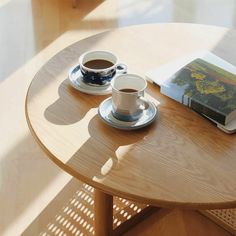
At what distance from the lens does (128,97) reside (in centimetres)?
109

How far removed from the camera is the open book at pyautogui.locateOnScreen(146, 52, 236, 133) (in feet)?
3.64

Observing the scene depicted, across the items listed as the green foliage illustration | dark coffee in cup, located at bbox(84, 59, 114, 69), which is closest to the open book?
the green foliage illustration

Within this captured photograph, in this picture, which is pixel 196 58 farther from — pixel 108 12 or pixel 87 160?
pixel 108 12

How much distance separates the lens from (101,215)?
1333mm

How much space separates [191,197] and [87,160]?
0.23 m

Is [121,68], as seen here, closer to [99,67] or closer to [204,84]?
[99,67]

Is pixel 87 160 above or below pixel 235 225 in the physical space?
above

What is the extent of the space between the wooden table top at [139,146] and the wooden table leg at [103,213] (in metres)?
0.23

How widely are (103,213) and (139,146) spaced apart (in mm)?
331

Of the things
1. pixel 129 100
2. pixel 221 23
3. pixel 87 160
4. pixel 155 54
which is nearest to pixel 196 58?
pixel 155 54

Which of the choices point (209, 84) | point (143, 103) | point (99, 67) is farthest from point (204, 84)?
point (99, 67)

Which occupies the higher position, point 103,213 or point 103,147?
point 103,147

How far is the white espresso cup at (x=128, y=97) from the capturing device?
1.10 metres

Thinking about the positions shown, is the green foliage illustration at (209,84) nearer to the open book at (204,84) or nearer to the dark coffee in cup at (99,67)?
the open book at (204,84)
